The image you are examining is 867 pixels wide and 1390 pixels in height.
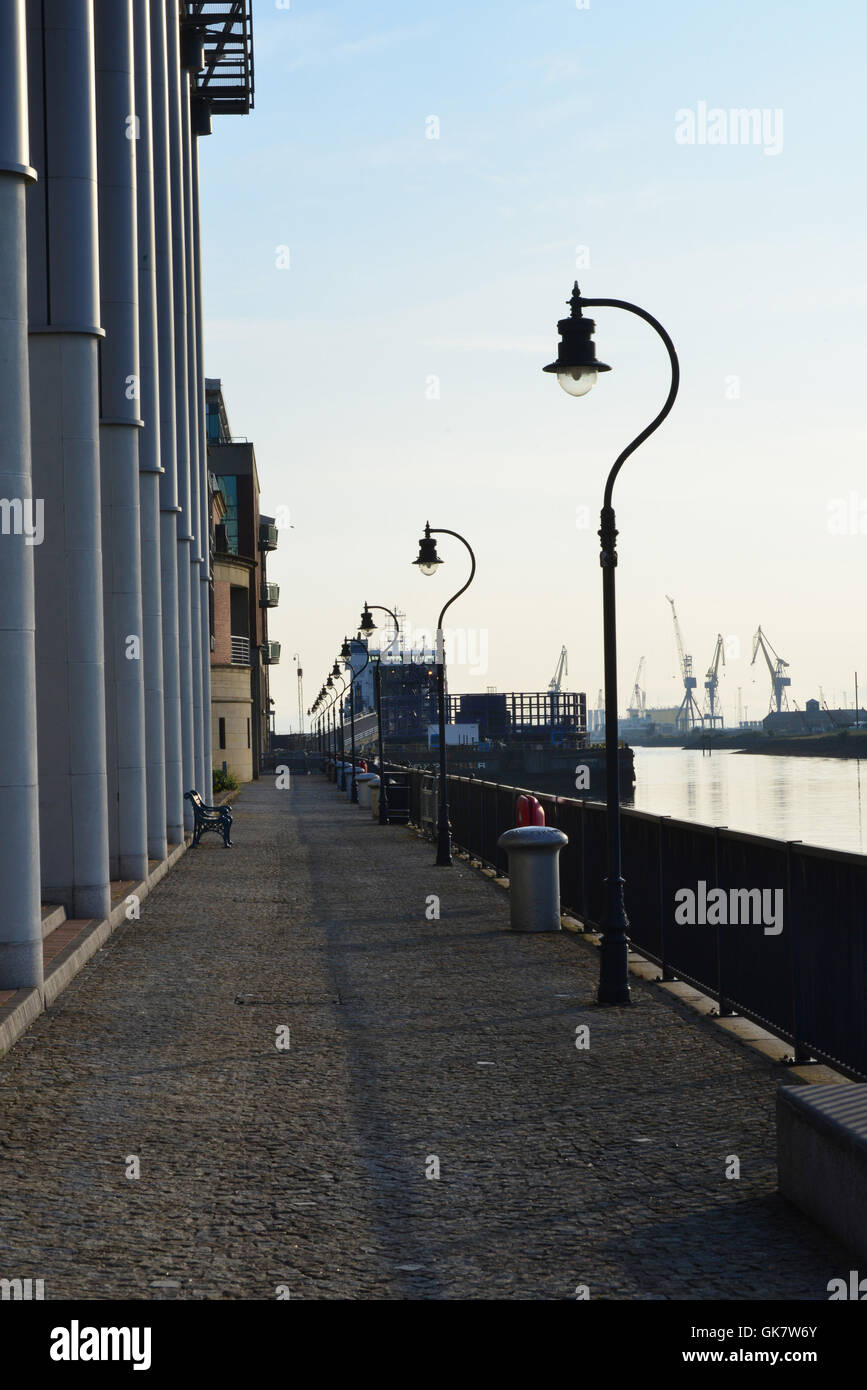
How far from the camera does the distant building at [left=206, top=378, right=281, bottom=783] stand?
67312 millimetres

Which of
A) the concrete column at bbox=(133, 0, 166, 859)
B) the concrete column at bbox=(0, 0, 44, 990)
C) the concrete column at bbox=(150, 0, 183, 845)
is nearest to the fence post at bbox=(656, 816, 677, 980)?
the concrete column at bbox=(0, 0, 44, 990)

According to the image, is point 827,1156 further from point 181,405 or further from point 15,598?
point 181,405

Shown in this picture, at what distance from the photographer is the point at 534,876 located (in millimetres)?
15648

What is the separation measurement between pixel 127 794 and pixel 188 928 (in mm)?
3946

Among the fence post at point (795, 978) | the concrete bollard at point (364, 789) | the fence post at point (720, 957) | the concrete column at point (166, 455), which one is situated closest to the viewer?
the fence post at point (795, 978)

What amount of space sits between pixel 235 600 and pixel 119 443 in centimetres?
5493

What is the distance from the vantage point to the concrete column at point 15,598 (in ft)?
37.0

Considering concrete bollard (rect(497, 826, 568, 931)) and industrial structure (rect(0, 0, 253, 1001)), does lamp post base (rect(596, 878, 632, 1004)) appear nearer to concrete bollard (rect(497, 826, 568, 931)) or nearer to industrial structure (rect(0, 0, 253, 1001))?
concrete bollard (rect(497, 826, 568, 931))

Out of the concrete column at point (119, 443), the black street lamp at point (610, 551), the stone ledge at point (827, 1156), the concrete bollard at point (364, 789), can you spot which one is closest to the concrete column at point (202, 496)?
the concrete bollard at point (364, 789)

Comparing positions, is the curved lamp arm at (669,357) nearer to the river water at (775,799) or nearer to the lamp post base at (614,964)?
the lamp post base at (614,964)

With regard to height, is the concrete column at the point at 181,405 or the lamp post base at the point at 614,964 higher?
the concrete column at the point at 181,405

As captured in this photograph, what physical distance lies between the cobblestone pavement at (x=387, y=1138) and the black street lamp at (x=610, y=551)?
333 millimetres

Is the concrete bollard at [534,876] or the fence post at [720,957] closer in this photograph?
→ the fence post at [720,957]

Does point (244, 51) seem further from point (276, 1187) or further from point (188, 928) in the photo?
point (276, 1187)
